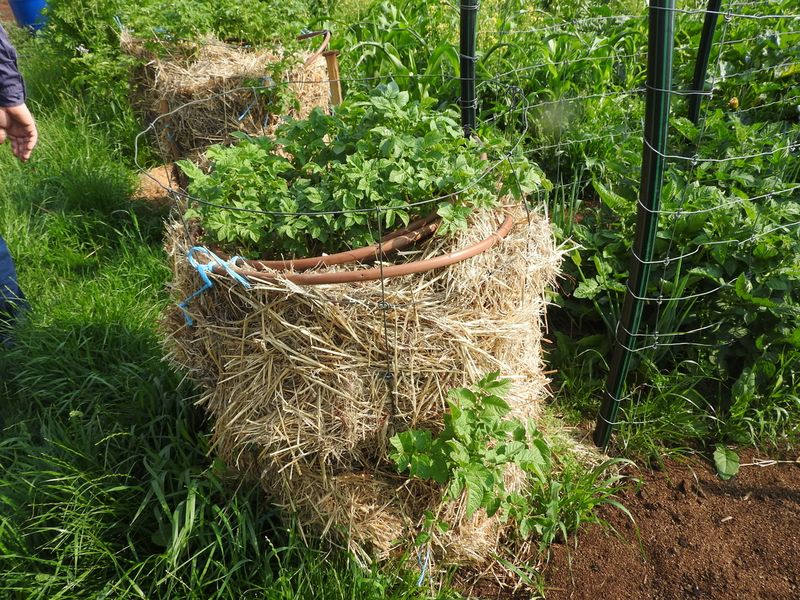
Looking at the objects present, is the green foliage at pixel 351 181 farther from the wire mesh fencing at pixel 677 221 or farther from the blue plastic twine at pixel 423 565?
the blue plastic twine at pixel 423 565

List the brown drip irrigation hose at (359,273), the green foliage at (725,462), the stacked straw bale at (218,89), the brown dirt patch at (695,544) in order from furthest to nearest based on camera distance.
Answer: the stacked straw bale at (218,89) < the green foliage at (725,462) < the brown dirt patch at (695,544) < the brown drip irrigation hose at (359,273)

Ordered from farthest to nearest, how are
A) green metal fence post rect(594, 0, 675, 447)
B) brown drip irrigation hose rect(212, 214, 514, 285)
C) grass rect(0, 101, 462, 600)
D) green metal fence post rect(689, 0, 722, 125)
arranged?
1. green metal fence post rect(689, 0, 722, 125)
2. grass rect(0, 101, 462, 600)
3. green metal fence post rect(594, 0, 675, 447)
4. brown drip irrigation hose rect(212, 214, 514, 285)

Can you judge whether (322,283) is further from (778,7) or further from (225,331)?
(778,7)

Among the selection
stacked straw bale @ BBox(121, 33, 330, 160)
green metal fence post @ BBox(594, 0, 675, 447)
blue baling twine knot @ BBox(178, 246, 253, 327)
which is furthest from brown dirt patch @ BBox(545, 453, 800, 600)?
stacked straw bale @ BBox(121, 33, 330, 160)

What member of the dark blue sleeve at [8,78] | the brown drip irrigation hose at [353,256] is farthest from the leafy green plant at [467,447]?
the dark blue sleeve at [8,78]

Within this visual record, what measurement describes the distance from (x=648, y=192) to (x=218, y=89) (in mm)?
2346

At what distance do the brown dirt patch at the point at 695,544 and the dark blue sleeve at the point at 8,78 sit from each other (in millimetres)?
2550

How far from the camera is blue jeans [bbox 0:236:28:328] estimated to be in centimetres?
292

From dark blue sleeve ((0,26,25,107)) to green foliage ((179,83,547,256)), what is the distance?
103 cm

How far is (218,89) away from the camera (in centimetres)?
342

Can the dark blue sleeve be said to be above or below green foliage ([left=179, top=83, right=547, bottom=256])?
above

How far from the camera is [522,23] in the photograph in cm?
503

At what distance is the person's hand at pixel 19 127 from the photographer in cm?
252

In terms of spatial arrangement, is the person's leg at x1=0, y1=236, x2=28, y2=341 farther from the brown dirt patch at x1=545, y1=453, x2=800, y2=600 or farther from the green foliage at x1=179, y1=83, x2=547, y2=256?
the brown dirt patch at x1=545, y1=453, x2=800, y2=600
